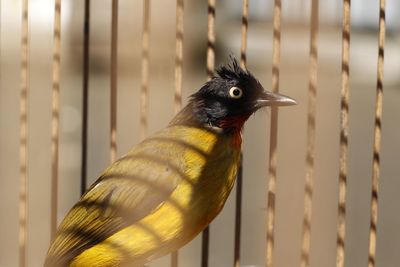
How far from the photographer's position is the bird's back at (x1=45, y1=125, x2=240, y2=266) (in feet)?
4.62

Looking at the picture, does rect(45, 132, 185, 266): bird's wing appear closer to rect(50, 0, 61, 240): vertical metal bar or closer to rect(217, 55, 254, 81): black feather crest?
rect(50, 0, 61, 240): vertical metal bar

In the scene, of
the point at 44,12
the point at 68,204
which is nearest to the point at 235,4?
the point at 44,12

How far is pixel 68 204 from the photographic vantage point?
2.39m

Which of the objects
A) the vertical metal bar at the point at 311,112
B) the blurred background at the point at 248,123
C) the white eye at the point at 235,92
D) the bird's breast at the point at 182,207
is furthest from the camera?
the blurred background at the point at 248,123

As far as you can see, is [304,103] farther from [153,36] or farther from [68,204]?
[68,204]

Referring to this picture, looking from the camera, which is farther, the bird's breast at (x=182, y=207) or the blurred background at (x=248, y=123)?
the blurred background at (x=248, y=123)

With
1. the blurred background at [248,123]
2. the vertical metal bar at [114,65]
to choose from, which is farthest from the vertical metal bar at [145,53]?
the blurred background at [248,123]

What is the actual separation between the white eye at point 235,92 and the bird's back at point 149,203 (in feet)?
0.30

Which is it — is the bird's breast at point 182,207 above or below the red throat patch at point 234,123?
below

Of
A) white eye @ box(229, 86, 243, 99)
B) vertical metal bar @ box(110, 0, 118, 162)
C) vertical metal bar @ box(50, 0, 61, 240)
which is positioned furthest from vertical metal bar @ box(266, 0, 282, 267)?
vertical metal bar @ box(50, 0, 61, 240)

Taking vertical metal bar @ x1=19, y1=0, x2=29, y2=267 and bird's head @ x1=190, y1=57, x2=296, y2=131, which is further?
bird's head @ x1=190, y1=57, x2=296, y2=131

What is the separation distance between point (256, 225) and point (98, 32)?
0.75 m

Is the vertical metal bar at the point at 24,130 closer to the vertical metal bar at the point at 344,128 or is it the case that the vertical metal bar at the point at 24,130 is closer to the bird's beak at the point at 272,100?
the bird's beak at the point at 272,100

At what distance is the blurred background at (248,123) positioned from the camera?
6.39ft
